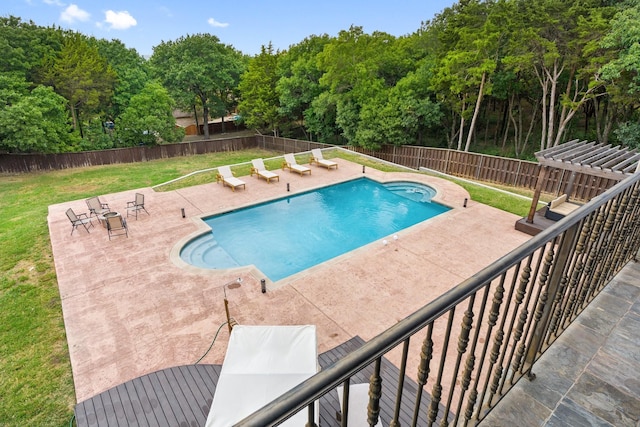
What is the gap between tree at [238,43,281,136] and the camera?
2566cm

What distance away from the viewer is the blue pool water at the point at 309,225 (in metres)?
9.51

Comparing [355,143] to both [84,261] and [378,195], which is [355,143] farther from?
[84,261]

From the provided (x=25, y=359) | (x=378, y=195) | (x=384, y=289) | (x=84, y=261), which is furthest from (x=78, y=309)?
(x=378, y=195)

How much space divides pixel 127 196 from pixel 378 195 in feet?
32.7

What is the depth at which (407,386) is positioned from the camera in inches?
173

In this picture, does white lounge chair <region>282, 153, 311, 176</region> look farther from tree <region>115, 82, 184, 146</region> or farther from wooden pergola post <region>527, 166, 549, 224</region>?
tree <region>115, 82, 184, 146</region>

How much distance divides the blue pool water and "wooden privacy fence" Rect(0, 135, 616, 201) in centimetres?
515

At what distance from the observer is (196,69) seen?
83.2 feet

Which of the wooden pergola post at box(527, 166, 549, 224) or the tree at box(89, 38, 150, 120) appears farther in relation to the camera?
the tree at box(89, 38, 150, 120)

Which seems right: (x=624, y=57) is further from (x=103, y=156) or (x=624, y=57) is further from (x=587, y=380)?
(x=103, y=156)

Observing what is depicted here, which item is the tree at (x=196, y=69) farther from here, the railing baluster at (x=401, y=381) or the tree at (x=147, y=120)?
the railing baluster at (x=401, y=381)

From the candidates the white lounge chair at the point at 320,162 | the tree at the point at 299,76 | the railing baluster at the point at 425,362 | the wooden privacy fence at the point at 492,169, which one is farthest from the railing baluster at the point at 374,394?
the tree at the point at 299,76

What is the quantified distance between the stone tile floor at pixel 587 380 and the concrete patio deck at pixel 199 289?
3.04 metres

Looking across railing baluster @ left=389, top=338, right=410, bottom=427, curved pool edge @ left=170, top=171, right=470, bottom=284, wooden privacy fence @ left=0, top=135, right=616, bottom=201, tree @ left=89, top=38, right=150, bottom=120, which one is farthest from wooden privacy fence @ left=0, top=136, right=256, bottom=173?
railing baluster @ left=389, top=338, right=410, bottom=427
